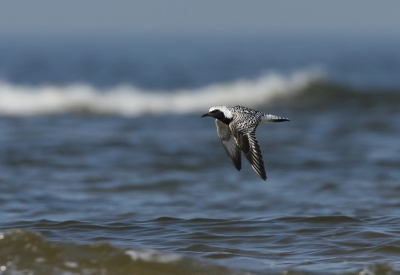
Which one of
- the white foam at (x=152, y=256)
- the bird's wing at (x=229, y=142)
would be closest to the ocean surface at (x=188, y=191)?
the white foam at (x=152, y=256)

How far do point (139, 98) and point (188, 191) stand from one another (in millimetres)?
12725

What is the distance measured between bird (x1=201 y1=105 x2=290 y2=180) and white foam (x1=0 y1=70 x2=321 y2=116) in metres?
11.8

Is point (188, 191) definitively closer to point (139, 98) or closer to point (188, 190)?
point (188, 190)

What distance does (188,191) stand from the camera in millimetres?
10461

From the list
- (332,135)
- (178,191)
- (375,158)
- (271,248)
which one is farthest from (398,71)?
(271,248)

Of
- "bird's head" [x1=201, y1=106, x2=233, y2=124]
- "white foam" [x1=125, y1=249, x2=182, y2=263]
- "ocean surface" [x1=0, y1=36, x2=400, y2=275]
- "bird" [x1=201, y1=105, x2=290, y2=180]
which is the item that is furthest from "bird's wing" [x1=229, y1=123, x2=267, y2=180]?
"white foam" [x1=125, y1=249, x2=182, y2=263]

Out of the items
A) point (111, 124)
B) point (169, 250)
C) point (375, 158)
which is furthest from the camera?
point (111, 124)

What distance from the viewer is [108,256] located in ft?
22.2

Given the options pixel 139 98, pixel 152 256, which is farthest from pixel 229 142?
pixel 139 98

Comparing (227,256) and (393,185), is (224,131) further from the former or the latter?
(393,185)

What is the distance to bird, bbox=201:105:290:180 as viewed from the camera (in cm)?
737

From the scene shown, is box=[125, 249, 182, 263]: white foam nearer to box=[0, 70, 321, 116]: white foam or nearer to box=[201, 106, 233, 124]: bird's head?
box=[201, 106, 233, 124]: bird's head

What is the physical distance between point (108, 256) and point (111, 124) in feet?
35.6

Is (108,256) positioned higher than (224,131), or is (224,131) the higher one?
(224,131)
